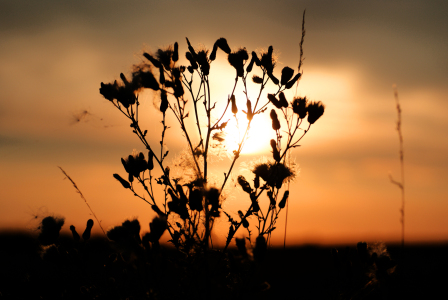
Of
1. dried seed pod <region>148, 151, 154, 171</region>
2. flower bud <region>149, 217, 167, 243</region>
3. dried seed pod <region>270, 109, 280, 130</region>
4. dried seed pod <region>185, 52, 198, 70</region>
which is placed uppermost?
dried seed pod <region>185, 52, 198, 70</region>

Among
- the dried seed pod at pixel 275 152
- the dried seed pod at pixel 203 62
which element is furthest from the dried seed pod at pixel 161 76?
the dried seed pod at pixel 275 152

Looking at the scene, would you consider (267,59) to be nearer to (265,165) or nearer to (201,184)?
(265,165)

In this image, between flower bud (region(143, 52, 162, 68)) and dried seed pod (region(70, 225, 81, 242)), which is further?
flower bud (region(143, 52, 162, 68))

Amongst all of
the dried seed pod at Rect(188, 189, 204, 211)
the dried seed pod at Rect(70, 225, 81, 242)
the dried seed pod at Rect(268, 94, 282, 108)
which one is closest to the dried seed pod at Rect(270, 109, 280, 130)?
the dried seed pod at Rect(268, 94, 282, 108)

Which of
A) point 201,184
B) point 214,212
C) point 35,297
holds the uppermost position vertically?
point 201,184

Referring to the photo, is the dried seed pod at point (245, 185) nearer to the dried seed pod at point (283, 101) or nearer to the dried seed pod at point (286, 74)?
the dried seed pod at point (283, 101)

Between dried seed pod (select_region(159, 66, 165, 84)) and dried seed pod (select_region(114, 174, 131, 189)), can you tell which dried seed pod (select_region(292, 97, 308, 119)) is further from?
dried seed pod (select_region(114, 174, 131, 189))

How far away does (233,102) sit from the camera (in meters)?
2.23

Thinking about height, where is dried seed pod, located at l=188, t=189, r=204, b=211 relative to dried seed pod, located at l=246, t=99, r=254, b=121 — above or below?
below

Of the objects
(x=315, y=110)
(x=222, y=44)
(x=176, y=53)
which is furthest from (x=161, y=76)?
(x=315, y=110)

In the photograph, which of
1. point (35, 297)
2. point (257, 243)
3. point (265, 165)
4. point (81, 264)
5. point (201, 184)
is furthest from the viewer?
point (35, 297)

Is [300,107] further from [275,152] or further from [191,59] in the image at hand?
[191,59]

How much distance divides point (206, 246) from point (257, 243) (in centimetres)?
39

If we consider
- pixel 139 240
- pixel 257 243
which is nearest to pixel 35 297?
pixel 139 240
